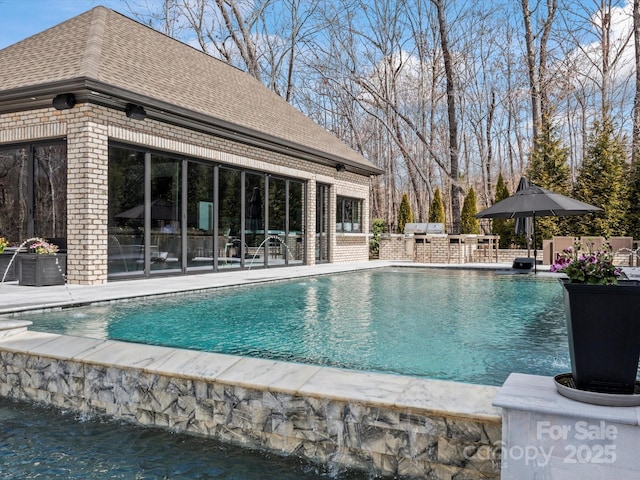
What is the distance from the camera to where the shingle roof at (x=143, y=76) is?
8.95 metres

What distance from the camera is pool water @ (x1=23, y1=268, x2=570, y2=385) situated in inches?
171

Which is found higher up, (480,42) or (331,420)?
(480,42)

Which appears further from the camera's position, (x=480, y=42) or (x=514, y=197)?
(x=480, y=42)

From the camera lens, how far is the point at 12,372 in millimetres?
4176

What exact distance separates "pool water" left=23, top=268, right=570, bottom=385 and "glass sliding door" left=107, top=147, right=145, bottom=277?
2140 millimetres

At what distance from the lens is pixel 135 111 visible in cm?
932

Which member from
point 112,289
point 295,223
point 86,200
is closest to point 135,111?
point 86,200

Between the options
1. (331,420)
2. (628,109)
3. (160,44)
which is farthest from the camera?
(628,109)

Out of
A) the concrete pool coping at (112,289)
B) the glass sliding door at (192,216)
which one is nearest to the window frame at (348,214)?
the glass sliding door at (192,216)

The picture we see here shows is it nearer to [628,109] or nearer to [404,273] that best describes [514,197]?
[404,273]

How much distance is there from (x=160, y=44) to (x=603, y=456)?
1363 cm

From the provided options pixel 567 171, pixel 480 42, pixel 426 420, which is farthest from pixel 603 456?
pixel 480 42

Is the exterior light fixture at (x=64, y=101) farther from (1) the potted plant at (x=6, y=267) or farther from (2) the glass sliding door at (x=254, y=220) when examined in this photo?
(2) the glass sliding door at (x=254, y=220)

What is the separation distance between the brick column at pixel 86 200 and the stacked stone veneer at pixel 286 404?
5.13 meters
